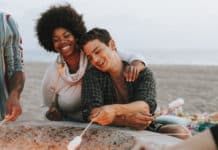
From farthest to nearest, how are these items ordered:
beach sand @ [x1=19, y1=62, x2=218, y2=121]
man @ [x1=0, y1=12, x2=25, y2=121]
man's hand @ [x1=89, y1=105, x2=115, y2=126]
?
beach sand @ [x1=19, y1=62, x2=218, y2=121], man @ [x1=0, y1=12, x2=25, y2=121], man's hand @ [x1=89, y1=105, x2=115, y2=126]

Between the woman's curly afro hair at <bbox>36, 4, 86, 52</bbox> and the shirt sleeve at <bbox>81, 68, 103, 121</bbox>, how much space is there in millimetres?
333

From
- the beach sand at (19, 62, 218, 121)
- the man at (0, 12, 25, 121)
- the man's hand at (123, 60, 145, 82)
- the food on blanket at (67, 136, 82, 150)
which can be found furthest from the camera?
the beach sand at (19, 62, 218, 121)

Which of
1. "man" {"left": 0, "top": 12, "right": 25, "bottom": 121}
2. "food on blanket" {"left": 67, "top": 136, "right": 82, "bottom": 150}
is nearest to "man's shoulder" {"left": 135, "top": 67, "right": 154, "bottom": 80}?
"food on blanket" {"left": 67, "top": 136, "right": 82, "bottom": 150}

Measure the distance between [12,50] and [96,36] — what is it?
59 cm

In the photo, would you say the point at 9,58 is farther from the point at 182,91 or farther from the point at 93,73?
the point at 182,91

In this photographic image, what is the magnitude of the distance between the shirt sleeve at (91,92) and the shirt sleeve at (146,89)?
19 centimetres

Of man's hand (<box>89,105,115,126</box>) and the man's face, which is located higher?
the man's face

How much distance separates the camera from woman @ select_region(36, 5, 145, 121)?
2.87m

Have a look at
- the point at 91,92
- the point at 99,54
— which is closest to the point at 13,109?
the point at 91,92

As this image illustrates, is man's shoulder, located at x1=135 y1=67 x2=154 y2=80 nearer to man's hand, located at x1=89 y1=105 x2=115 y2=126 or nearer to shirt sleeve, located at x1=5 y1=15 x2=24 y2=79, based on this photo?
man's hand, located at x1=89 y1=105 x2=115 y2=126

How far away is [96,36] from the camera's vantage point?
2.65 metres

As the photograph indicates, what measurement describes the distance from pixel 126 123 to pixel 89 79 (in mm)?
347

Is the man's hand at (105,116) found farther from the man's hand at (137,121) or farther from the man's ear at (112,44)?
the man's ear at (112,44)

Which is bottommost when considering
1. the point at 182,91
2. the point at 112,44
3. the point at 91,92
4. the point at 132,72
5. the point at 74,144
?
the point at 182,91
